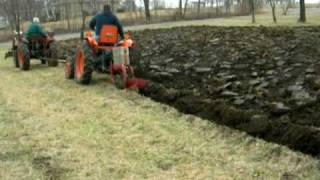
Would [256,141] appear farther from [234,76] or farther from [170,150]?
[234,76]

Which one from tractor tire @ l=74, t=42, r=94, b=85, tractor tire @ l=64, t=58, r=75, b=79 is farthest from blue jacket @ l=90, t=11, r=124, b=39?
tractor tire @ l=64, t=58, r=75, b=79

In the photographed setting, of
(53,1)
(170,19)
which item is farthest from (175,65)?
(53,1)

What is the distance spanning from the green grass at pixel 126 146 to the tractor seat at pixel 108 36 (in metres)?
2.09

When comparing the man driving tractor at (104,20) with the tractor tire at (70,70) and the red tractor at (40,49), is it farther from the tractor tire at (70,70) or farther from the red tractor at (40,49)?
the red tractor at (40,49)

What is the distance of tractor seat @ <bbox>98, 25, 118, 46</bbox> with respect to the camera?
11859 mm

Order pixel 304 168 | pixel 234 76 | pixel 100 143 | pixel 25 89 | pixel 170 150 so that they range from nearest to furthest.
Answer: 1. pixel 304 168
2. pixel 170 150
3. pixel 100 143
4. pixel 234 76
5. pixel 25 89

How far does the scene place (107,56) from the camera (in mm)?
11797

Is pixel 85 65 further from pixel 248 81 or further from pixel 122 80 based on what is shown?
pixel 248 81

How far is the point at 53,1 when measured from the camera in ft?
198

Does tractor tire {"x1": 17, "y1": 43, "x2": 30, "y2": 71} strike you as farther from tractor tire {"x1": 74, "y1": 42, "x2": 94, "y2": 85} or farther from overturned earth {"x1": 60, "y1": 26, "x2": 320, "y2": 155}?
tractor tire {"x1": 74, "y1": 42, "x2": 94, "y2": 85}

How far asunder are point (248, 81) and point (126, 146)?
361 centimetres

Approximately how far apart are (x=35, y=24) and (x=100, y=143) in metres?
9.75

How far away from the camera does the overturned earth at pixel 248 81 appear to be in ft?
23.4

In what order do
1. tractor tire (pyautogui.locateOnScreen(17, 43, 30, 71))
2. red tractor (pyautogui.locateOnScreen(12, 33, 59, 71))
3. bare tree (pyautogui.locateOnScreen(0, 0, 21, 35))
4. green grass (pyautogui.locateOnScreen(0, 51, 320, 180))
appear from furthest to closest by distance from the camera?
bare tree (pyautogui.locateOnScreen(0, 0, 21, 35))
red tractor (pyautogui.locateOnScreen(12, 33, 59, 71))
tractor tire (pyautogui.locateOnScreen(17, 43, 30, 71))
green grass (pyautogui.locateOnScreen(0, 51, 320, 180))
